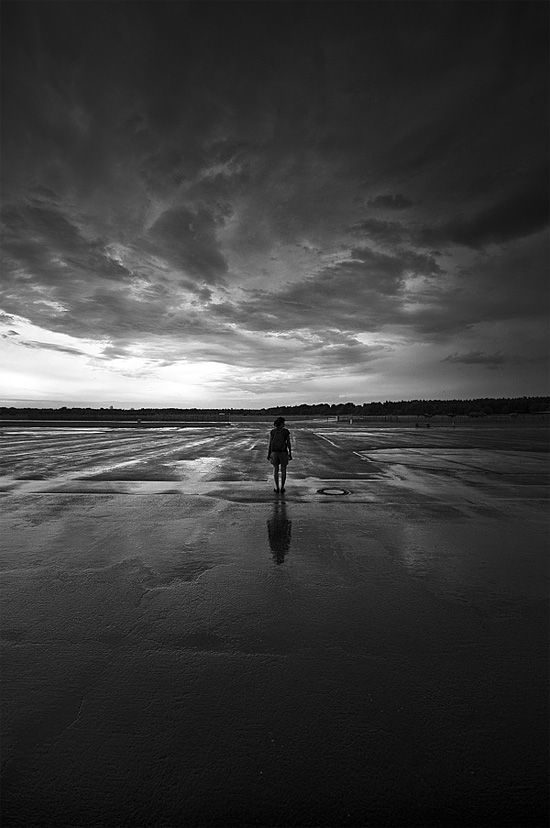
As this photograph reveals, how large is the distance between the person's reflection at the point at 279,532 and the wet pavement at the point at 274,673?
0.05 m

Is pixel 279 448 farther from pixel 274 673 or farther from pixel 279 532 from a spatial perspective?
pixel 274 673

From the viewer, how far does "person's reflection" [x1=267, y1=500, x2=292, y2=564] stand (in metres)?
6.17

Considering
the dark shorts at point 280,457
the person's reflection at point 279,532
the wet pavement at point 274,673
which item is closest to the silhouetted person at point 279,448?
the dark shorts at point 280,457

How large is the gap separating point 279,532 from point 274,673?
3.90 m

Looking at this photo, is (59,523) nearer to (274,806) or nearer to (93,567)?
(93,567)

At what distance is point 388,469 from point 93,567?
1188cm

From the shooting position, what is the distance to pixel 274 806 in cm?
221

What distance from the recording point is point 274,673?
10.8 feet

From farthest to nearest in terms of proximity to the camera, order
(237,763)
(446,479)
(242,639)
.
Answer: (446,479) → (242,639) → (237,763)

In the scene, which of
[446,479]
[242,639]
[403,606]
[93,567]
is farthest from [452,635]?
[446,479]

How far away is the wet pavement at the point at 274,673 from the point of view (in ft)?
7.52

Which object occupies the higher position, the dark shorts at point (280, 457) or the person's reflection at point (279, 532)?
the dark shorts at point (280, 457)

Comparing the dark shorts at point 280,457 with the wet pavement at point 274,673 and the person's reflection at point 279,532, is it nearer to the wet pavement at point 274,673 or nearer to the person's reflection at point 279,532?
the person's reflection at point 279,532

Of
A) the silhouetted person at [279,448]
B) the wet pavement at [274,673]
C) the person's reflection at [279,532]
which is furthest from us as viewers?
the silhouetted person at [279,448]
